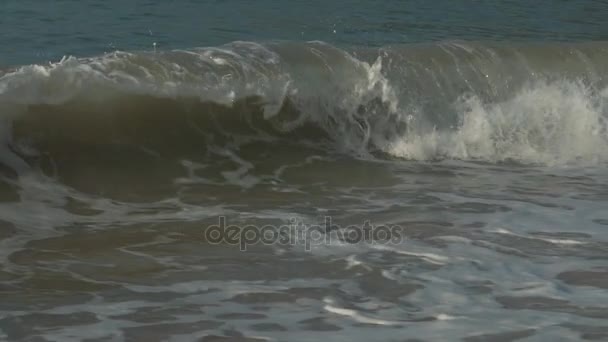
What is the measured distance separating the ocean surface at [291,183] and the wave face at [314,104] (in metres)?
0.02

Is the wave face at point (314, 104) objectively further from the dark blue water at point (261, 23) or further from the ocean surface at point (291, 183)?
the dark blue water at point (261, 23)

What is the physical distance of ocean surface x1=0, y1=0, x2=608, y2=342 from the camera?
4562 mm

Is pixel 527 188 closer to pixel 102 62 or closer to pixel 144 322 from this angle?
pixel 102 62

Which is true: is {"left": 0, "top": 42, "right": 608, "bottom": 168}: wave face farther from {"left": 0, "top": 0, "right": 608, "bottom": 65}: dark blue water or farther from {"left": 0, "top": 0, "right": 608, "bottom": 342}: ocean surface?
{"left": 0, "top": 0, "right": 608, "bottom": 65}: dark blue water

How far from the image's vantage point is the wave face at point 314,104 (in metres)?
7.64

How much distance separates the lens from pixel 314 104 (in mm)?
8578

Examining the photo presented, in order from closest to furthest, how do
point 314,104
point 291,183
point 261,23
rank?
point 291,183
point 314,104
point 261,23

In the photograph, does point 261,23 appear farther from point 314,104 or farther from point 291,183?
point 291,183

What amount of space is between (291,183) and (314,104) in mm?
1378

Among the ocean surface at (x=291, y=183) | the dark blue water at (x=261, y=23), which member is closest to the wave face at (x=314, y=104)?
the ocean surface at (x=291, y=183)

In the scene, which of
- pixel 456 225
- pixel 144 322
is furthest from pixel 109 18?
pixel 144 322

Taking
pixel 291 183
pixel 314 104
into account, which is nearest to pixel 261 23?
pixel 314 104

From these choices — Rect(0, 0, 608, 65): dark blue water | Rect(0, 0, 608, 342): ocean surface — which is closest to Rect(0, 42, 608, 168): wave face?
Rect(0, 0, 608, 342): ocean surface

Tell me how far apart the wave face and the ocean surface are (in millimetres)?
18
